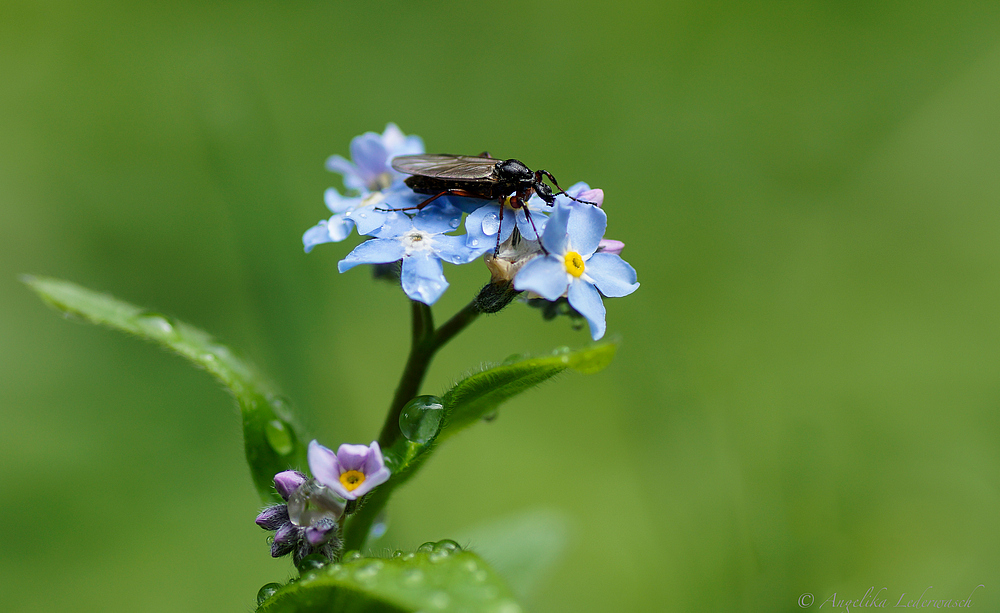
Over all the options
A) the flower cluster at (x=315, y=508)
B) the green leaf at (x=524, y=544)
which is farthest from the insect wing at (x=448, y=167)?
the green leaf at (x=524, y=544)

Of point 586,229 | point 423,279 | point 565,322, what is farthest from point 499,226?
point 565,322

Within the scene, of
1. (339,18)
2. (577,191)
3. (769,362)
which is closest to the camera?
(577,191)

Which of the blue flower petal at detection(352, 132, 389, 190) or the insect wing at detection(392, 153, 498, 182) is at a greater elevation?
the blue flower petal at detection(352, 132, 389, 190)

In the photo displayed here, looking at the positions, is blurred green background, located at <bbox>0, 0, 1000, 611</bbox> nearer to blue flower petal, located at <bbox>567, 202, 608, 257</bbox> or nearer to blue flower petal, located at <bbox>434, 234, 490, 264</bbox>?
blue flower petal, located at <bbox>434, 234, 490, 264</bbox>

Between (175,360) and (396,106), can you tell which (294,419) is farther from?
(396,106)

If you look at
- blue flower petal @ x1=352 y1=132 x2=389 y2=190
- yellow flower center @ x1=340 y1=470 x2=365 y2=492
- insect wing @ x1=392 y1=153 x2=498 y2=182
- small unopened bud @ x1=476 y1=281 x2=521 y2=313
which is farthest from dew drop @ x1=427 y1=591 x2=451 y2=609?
blue flower petal @ x1=352 y1=132 x2=389 y2=190

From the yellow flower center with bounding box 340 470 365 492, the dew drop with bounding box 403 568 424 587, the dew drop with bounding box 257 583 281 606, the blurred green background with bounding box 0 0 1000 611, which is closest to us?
the dew drop with bounding box 403 568 424 587

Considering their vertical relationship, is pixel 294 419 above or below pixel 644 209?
below

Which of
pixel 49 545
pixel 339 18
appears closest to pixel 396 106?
pixel 339 18
